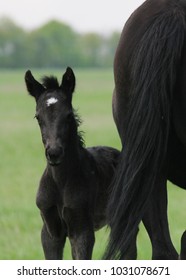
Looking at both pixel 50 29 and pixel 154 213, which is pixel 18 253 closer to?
pixel 154 213

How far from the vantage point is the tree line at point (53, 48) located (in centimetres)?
8188

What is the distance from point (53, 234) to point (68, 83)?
86 centimetres

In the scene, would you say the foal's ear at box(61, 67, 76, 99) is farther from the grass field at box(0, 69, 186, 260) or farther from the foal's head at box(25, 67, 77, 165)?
the grass field at box(0, 69, 186, 260)

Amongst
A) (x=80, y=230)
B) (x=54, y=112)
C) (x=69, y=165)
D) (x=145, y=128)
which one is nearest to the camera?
(x=145, y=128)

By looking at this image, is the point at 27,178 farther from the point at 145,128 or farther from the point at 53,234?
the point at 145,128

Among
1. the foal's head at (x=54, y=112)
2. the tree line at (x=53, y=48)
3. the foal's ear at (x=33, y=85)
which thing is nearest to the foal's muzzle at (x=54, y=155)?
the foal's head at (x=54, y=112)

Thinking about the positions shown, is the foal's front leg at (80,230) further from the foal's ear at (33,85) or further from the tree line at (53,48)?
the tree line at (53,48)

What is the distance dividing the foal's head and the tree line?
70.5 meters

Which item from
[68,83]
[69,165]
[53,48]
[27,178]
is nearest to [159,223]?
[69,165]

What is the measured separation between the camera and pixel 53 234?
5.41 m

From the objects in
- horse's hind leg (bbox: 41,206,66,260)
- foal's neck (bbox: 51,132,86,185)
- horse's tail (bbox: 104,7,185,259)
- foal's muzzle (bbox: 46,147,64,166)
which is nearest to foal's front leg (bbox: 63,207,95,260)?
horse's hind leg (bbox: 41,206,66,260)

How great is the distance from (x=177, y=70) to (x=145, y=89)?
0.62ft
